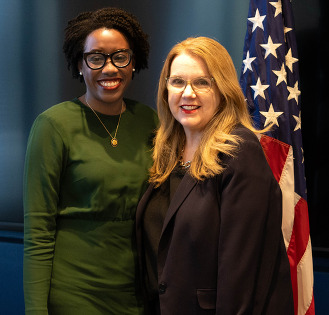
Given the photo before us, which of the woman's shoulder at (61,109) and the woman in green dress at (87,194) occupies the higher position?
the woman's shoulder at (61,109)

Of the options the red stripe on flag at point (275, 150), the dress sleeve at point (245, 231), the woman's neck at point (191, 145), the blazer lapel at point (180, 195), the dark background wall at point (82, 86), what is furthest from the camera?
the dark background wall at point (82, 86)

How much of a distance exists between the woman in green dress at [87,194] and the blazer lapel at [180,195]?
0.91 feet

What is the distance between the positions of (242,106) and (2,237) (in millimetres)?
2120

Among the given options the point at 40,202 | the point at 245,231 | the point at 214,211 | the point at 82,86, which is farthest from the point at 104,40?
the point at 82,86

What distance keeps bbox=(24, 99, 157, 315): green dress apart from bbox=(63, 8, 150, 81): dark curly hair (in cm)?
23

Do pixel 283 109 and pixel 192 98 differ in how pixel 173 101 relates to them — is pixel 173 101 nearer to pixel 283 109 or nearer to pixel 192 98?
pixel 192 98

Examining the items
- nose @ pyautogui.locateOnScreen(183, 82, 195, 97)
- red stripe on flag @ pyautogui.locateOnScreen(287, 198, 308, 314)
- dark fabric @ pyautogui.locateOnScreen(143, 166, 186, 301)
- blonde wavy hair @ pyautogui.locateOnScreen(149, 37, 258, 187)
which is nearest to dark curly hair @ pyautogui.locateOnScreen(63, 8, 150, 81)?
blonde wavy hair @ pyautogui.locateOnScreen(149, 37, 258, 187)

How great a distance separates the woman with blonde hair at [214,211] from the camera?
1336 mm

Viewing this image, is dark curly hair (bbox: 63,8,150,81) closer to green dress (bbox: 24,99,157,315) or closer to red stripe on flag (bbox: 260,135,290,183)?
green dress (bbox: 24,99,157,315)

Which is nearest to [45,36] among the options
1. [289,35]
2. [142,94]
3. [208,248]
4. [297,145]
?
[142,94]

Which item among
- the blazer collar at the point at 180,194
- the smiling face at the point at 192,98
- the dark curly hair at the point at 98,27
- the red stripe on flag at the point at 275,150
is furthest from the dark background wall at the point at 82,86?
the blazer collar at the point at 180,194

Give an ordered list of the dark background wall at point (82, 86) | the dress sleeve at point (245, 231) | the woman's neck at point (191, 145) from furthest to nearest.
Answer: the dark background wall at point (82, 86) < the woman's neck at point (191, 145) < the dress sleeve at point (245, 231)

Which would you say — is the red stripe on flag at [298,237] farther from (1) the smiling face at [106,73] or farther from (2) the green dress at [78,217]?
(1) the smiling face at [106,73]

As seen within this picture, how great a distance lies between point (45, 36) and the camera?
9.52ft
